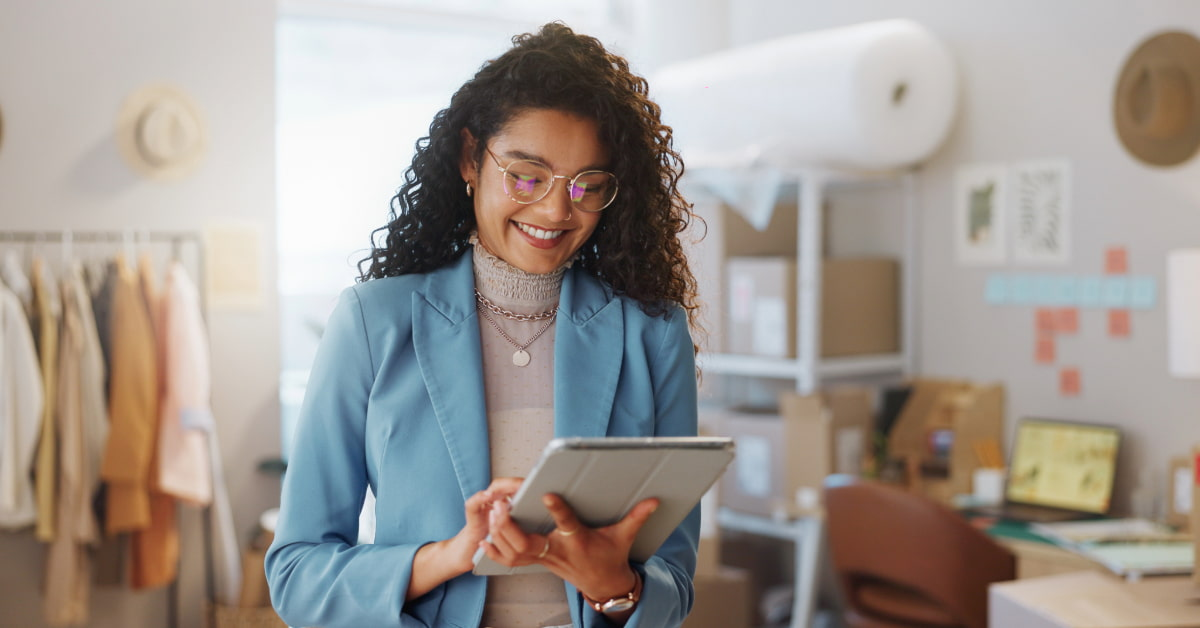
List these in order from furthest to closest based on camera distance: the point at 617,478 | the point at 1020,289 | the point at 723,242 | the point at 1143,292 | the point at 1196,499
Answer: the point at 723,242
the point at 1020,289
the point at 1143,292
the point at 1196,499
the point at 617,478

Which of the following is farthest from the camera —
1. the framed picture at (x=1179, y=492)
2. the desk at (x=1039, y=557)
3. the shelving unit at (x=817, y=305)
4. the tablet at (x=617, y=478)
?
the shelving unit at (x=817, y=305)

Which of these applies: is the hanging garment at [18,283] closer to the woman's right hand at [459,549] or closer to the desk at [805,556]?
the desk at [805,556]

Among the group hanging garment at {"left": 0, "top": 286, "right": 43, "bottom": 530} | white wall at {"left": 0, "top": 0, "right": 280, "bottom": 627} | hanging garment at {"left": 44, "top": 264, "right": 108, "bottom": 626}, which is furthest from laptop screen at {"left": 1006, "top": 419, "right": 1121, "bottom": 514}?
hanging garment at {"left": 0, "top": 286, "right": 43, "bottom": 530}

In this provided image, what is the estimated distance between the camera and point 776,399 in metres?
4.53

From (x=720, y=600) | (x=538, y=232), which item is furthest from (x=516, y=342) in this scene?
(x=720, y=600)

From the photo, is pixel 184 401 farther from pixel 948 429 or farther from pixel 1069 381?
pixel 1069 381

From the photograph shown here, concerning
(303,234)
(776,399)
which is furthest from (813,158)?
(303,234)

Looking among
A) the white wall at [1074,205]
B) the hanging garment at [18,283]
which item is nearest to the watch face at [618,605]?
the white wall at [1074,205]

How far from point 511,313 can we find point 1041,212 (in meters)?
2.82

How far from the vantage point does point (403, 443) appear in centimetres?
112

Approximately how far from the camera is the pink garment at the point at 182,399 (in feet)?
11.5

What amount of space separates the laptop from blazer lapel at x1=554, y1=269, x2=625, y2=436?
240 centimetres

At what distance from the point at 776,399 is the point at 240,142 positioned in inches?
90.8

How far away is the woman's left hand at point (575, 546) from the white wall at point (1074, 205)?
2615 millimetres
